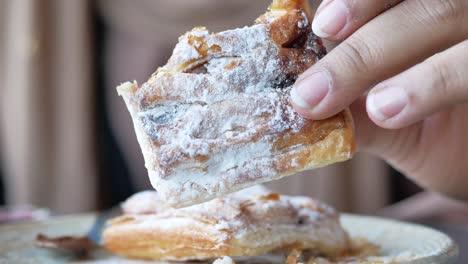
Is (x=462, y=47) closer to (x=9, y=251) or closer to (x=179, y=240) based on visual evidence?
(x=179, y=240)

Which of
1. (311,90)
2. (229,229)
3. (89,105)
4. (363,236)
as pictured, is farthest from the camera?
(89,105)

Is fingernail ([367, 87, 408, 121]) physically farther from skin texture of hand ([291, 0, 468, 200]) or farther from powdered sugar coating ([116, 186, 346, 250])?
powdered sugar coating ([116, 186, 346, 250])

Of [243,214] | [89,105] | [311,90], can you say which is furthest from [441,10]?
[89,105]

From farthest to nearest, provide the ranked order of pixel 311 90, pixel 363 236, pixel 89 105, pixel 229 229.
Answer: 1. pixel 89 105
2. pixel 363 236
3. pixel 229 229
4. pixel 311 90

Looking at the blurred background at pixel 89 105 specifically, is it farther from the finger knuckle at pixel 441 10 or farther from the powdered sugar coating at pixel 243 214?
the finger knuckle at pixel 441 10

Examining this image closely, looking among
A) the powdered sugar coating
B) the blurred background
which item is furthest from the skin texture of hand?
the blurred background

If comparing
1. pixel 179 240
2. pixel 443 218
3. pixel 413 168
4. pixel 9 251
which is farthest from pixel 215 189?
pixel 443 218

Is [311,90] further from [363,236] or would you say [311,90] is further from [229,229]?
[363,236]
